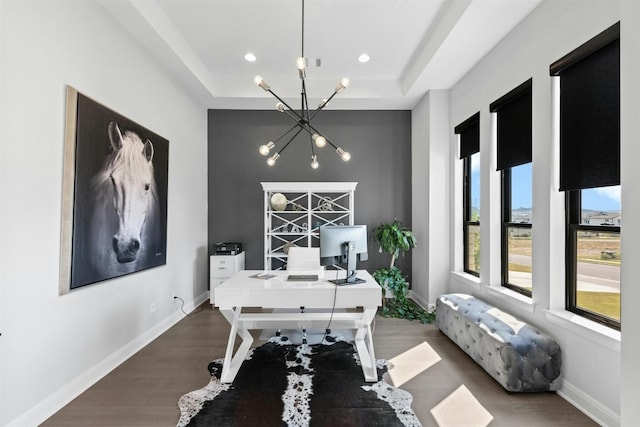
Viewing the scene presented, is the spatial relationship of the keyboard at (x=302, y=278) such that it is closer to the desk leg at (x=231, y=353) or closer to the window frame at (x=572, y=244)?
the desk leg at (x=231, y=353)

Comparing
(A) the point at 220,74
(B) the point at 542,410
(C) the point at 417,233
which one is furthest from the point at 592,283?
(A) the point at 220,74

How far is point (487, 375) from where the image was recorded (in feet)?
8.66

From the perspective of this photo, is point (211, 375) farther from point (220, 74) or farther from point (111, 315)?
point (220, 74)

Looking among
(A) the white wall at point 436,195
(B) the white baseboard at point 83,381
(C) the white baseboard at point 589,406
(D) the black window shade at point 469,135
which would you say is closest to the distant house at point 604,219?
(C) the white baseboard at point 589,406

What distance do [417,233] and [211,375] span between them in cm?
338

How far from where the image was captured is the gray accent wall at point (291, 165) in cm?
514

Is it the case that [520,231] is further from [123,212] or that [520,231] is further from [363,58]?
[123,212]

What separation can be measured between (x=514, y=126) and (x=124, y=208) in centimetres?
363

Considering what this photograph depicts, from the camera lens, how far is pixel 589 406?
2.11 meters

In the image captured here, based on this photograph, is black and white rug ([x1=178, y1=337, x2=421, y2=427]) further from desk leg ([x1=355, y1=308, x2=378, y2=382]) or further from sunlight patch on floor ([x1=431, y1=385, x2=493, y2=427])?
sunlight patch on floor ([x1=431, y1=385, x2=493, y2=427])

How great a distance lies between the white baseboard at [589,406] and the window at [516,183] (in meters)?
0.83

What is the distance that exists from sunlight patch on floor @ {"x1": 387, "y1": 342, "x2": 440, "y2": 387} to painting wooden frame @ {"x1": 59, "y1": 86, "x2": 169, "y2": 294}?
250 cm

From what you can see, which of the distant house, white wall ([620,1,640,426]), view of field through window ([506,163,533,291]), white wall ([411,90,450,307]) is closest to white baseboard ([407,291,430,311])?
white wall ([411,90,450,307])

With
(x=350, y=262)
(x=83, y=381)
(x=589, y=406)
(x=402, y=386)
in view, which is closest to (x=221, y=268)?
(x=83, y=381)
